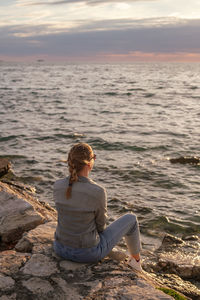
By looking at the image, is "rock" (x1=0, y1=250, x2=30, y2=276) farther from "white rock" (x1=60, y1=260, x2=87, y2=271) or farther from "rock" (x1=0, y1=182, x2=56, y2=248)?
"rock" (x1=0, y1=182, x2=56, y2=248)

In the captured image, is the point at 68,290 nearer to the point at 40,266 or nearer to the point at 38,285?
the point at 38,285

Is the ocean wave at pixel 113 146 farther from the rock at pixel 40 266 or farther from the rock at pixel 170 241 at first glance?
the rock at pixel 40 266

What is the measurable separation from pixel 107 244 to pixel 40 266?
93 cm

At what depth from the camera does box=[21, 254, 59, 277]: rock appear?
15.2 ft

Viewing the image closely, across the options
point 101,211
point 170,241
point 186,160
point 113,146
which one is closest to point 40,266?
point 101,211

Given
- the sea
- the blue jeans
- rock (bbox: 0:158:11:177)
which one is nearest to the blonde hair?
the blue jeans

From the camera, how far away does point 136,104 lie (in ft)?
114

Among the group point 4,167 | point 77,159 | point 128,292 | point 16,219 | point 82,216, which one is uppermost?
point 77,159

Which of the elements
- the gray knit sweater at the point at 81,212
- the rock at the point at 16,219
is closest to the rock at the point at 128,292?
the gray knit sweater at the point at 81,212

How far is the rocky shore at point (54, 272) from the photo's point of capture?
4.26 m

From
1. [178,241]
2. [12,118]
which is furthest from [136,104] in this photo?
[178,241]

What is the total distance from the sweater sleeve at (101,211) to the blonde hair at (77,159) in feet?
1.24

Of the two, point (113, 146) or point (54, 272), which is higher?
point (54, 272)

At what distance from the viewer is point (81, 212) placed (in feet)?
15.0
